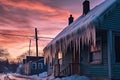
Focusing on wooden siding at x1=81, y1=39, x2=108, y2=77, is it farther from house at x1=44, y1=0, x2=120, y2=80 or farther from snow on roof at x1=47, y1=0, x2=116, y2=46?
snow on roof at x1=47, y1=0, x2=116, y2=46

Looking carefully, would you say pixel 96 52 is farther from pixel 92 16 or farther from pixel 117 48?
pixel 92 16

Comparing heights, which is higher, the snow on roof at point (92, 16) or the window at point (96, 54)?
the snow on roof at point (92, 16)

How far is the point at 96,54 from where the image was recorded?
2231 centimetres

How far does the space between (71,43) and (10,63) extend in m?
151

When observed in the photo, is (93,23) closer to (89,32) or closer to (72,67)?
(89,32)

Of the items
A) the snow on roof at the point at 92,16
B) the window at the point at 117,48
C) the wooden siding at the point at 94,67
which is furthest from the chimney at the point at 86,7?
the window at the point at 117,48

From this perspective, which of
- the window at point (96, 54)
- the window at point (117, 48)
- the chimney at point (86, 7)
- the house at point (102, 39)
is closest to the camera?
the house at point (102, 39)

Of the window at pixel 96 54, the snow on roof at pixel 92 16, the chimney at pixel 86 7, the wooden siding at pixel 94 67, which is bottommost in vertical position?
the wooden siding at pixel 94 67

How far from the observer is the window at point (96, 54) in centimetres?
2155

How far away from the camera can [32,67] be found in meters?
73.2

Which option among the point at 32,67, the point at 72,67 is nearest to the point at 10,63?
the point at 32,67

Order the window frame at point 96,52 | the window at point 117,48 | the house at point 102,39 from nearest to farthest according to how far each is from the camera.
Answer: the house at point 102,39 < the window at point 117,48 < the window frame at point 96,52

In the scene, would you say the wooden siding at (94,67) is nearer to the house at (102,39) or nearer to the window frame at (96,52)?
the house at (102,39)

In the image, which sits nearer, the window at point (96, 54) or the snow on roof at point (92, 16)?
the snow on roof at point (92, 16)
